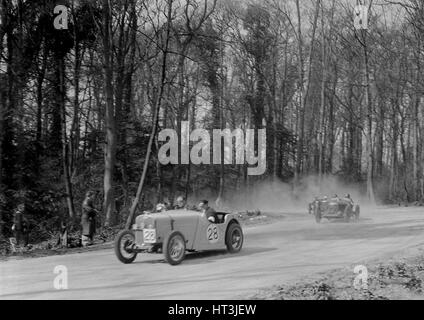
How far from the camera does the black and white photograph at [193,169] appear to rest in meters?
10.4

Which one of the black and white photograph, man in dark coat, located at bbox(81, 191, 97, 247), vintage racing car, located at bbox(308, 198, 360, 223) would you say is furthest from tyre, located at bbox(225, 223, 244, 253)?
vintage racing car, located at bbox(308, 198, 360, 223)

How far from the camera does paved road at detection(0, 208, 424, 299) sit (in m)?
9.08

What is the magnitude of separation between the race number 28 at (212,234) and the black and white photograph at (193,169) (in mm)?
45

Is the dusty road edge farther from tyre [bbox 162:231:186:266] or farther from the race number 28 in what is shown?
the race number 28

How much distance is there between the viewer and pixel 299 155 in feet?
125

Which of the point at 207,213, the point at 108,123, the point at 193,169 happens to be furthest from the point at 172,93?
the point at 207,213

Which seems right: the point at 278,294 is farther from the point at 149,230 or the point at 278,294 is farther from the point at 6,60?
the point at 6,60

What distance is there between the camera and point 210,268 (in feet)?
37.4

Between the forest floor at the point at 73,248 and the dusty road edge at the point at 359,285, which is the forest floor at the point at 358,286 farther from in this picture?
the forest floor at the point at 73,248

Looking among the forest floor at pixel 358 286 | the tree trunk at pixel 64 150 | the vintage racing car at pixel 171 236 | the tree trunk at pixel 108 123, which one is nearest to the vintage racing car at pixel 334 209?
the tree trunk at pixel 108 123

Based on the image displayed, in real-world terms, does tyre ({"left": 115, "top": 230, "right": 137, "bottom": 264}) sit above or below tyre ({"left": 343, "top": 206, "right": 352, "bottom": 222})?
below

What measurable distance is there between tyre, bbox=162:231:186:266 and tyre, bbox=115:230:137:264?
99cm

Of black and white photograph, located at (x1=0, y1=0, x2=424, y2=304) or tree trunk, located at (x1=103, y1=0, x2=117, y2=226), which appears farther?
tree trunk, located at (x1=103, y1=0, x2=117, y2=226)
